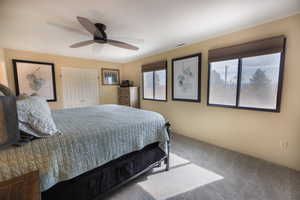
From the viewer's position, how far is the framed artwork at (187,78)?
2.96 metres

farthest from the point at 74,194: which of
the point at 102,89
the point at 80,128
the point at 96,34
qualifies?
the point at 102,89

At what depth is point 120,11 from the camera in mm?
1718

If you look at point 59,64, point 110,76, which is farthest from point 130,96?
point 59,64

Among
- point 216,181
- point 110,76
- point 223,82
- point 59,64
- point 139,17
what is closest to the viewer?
point 216,181

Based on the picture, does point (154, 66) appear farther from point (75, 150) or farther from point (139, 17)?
point (75, 150)

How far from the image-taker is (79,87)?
13.9 feet

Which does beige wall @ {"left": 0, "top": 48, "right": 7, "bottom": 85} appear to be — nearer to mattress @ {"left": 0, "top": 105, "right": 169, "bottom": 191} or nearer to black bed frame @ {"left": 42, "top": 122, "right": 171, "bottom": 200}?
mattress @ {"left": 0, "top": 105, "right": 169, "bottom": 191}

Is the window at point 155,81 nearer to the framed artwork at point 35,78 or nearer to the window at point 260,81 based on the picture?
the window at point 260,81

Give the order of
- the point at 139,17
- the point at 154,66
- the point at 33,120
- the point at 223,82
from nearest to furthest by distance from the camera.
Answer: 1. the point at 33,120
2. the point at 139,17
3. the point at 223,82
4. the point at 154,66

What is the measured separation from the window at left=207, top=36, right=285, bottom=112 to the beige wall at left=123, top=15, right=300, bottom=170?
0.10 m

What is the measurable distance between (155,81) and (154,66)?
1.48 ft

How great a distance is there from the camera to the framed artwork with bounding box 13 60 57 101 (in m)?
3.29

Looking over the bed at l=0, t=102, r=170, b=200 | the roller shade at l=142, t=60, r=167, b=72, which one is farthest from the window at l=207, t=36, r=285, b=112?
the bed at l=0, t=102, r=170, b=200

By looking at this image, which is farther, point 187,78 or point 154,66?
point 154,66
